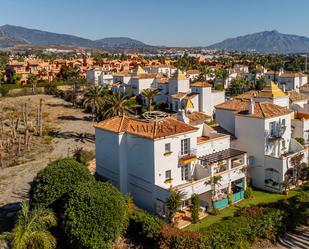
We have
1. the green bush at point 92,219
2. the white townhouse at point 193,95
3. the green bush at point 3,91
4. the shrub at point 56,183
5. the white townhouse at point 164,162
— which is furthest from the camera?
the green bush at point 3,91

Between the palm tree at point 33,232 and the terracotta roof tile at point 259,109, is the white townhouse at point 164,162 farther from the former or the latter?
the palm tree at point 33,232

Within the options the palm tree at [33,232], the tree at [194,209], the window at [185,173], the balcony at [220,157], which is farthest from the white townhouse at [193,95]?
the palm tree at [33,232]

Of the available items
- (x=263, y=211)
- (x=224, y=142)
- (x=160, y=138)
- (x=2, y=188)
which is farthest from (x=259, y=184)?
(x=2, y=188)

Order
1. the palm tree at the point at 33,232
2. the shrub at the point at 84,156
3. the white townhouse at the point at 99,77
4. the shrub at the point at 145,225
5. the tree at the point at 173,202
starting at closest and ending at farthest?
the palm tree at the point at 33,232
the shrub at the point at 145,225
the tree at the point at 173,202
the shrub at the point at 84,156
the white townhouse at the point at 99,77

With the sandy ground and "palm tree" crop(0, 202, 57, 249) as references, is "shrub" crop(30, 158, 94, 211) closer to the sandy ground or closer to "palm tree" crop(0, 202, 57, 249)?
"palm tree" crop(0, 202, 57, 249)

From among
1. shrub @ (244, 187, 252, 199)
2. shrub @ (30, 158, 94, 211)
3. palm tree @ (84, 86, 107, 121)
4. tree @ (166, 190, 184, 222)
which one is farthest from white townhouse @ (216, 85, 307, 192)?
palm tree @ (84, 86, 107, 121)

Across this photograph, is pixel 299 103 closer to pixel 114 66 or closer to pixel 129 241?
pixel 129 241
